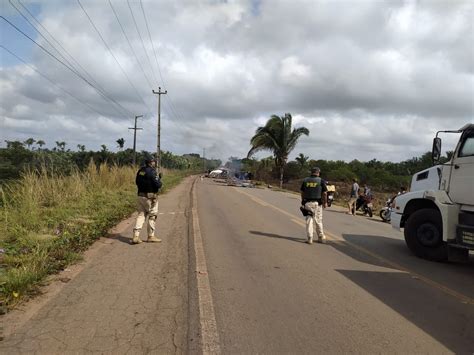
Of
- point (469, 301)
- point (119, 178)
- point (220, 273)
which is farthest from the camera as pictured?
point (119, 178)

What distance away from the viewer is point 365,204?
19.5 m

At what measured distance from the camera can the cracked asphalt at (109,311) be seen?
3.99 m

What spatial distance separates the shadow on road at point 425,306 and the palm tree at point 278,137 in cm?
3403

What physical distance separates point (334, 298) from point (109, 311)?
2805 millimetres

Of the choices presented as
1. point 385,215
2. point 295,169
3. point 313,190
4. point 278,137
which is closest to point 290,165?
point 295,169

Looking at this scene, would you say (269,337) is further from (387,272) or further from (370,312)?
(387,272)

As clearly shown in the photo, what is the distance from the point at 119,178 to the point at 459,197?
1889cm

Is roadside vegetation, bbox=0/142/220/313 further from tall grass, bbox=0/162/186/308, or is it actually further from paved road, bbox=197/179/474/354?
paved road, bbox=197/179/474/354

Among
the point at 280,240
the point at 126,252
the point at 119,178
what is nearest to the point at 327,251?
the point at 280,240

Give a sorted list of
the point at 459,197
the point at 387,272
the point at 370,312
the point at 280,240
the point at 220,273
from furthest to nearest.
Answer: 1. the point at 280,240
2. the point at 459,197
3. the point at 387,272
4. the point at 220,273
5. the point at 370,312

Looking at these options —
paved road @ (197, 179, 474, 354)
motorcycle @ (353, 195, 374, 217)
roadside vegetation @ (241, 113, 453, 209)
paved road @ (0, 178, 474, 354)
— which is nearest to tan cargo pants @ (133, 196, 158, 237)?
paved road @ (0, 178, 474, 354)

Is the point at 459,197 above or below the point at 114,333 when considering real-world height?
above

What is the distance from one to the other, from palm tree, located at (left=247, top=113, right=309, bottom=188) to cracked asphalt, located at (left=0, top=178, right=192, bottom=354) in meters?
33.6

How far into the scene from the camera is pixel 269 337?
4207 mm
